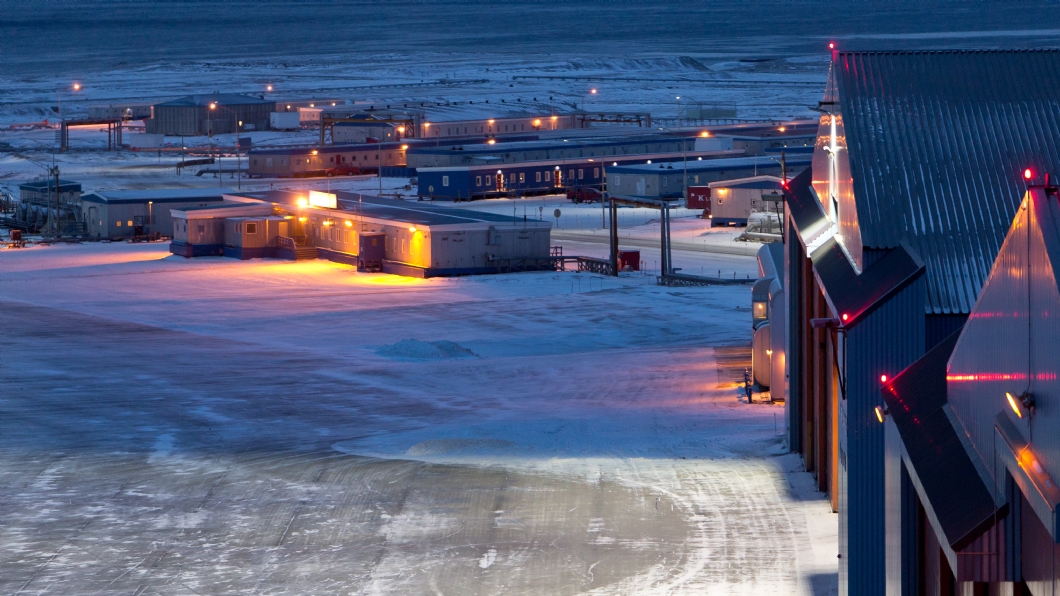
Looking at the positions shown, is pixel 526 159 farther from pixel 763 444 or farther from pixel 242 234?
pixel 763 444

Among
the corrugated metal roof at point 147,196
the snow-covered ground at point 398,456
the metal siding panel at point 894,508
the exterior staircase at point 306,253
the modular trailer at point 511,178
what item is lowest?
the snow-covered ground at point 398,456

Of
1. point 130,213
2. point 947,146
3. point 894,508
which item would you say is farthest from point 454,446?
point 130,213

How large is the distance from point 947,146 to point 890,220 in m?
1.62

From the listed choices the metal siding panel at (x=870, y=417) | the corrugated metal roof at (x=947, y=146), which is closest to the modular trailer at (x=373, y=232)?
the corrugated metal roof at (x=947, y=146)

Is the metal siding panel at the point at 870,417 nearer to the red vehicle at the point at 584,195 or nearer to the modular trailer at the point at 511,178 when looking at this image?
the modular trailer at the point at 511,178

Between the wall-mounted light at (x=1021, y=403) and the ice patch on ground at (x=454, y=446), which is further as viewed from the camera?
the ice patch on ground at (x=454, y=446)

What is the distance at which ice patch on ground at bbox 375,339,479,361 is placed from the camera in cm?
3206

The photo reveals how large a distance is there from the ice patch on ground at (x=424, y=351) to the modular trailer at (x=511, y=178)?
126ft

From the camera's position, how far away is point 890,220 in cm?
1653

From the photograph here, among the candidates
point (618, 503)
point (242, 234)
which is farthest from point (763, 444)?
point (242, 234)

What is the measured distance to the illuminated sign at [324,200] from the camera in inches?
2114

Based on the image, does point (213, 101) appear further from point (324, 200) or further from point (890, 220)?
point (890, 220)

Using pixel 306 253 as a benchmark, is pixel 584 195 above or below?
above

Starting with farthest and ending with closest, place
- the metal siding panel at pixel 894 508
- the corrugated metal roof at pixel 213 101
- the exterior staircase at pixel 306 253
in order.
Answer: the corrugated metal roof at pixel 213 101
the exterior staircase at pixel 306 253
the metal siding panel at pixel 894 508
